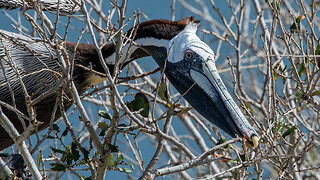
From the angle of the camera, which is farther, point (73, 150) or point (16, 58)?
point (16, 58)

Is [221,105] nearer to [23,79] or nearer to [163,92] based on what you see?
[163,92]

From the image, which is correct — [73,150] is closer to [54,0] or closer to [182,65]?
[182,65]

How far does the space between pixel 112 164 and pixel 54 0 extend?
1944 mm

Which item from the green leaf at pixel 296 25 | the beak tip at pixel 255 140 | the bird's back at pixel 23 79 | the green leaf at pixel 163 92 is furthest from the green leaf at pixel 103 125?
the green leaf at pixel 296 25

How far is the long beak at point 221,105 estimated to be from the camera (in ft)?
10.7

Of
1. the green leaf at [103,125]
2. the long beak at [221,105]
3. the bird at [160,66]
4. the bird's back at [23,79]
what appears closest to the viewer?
the green leaf at [103,125]

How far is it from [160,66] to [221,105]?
645 millimetres

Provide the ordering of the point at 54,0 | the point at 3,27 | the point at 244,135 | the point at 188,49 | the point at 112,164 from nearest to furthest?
the point at 112,164
the point at 244,135
the point at 188,49
the point at 3,27
the point at 54,0

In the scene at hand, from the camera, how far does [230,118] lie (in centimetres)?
334

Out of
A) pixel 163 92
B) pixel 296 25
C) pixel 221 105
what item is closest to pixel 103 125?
pixel 163 92

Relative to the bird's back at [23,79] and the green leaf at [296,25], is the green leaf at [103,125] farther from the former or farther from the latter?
the green leaf at [296,25]

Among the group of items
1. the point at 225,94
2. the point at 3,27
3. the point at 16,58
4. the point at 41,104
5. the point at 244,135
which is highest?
the point at 3,27

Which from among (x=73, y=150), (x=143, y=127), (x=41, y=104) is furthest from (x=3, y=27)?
(x=143, y=127)

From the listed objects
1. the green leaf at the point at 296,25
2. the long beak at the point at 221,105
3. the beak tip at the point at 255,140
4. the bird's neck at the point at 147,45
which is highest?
the bird's neck at the point at 147,45
